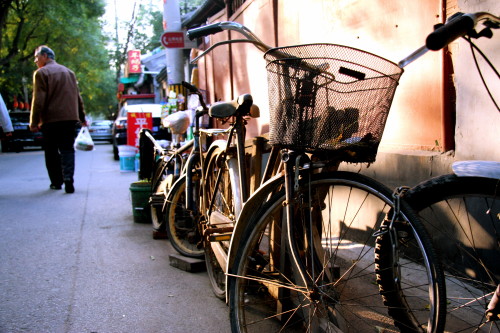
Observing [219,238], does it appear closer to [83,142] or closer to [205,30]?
[205,30]

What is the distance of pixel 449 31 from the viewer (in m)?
1.62

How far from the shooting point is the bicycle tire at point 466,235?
6.19 feet

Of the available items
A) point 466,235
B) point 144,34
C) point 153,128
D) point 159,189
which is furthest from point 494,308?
point 144,34

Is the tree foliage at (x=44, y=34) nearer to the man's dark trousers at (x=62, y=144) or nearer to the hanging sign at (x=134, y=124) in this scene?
the hanging sign at (x=134, y=124)

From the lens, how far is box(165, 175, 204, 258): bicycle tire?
4605 mm

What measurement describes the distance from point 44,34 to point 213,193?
86.7 ft

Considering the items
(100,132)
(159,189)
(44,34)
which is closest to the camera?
(159,189)

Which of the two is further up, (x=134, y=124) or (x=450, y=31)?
(x=450, y=31)

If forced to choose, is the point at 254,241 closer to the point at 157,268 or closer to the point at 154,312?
the point at 154,312

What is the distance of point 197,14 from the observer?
12.0m

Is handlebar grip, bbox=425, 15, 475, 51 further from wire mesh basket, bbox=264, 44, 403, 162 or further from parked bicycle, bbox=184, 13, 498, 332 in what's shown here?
wire mesh basket, bbox=264, 44, 403, 162

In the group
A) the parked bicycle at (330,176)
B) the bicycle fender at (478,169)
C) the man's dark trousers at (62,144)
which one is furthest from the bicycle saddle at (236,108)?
the man's dark trousers at (62,144)

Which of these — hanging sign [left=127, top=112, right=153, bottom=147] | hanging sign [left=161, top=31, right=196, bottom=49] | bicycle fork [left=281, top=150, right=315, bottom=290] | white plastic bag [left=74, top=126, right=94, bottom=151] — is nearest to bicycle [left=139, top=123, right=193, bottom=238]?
white plastic bag [left=74, top=126, right=94, bottom=151]

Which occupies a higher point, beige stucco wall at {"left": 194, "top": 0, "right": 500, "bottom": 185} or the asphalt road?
beige stucco wall at {"left": 194, "top": 0, "right": 500, "bottom": 185}
